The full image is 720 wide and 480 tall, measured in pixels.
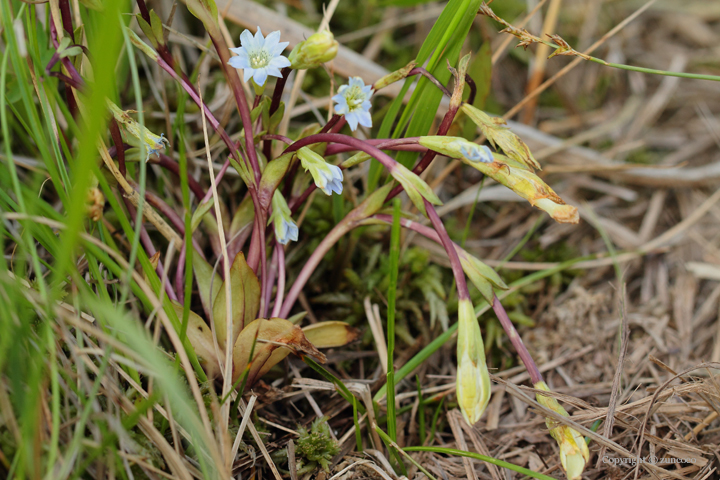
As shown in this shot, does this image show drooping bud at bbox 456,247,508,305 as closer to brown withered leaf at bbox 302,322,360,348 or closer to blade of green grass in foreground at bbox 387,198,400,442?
blade of green grass in foreground at bbox 387,198,400,442

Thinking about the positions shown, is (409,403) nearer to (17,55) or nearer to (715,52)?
(17,55)

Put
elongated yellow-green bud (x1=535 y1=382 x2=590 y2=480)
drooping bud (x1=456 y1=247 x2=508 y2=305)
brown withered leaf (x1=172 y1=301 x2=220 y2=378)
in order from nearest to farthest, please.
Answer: elongated yellow-green bud (x1=535 y1=382 x2=590 y2=480) → drooping bud (x1=456 y1=247 x2=508 y2=305) → brown withered leaf (x1=172 y1=301 x2=220 y2=378)

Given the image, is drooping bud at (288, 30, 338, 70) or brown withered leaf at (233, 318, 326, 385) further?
brown withered leaf at (233, 318, 326, 385)

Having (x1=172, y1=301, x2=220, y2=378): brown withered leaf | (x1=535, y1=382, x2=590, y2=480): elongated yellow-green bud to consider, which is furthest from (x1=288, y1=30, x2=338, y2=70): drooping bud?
(x1=535, y1=382, x2=590, y2=480): elongated yellow-green bud

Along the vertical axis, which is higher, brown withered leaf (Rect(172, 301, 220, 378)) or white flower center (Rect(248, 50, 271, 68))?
white flower center (Rect(248, 50, 271, 68))

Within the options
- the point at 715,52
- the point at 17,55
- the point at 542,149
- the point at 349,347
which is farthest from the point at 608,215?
the point at 17,55

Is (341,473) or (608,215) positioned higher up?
(608,215)

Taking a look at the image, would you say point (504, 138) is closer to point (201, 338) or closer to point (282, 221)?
point (282, 221)
